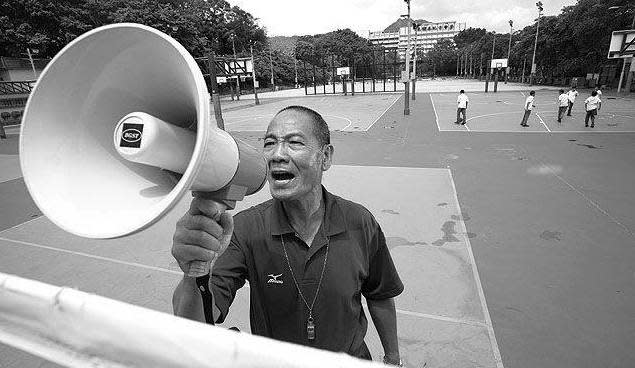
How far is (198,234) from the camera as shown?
A: 1.16 metres

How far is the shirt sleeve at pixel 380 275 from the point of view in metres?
1.80

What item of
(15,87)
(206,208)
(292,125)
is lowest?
(206,208)

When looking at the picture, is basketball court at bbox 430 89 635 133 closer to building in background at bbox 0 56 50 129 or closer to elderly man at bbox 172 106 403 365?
elderly man at bbox 172 106 403 365

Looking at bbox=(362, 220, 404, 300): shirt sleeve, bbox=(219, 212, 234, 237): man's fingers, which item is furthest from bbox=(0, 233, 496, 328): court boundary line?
bbox=(219, 212, 234, 237): man's fingers

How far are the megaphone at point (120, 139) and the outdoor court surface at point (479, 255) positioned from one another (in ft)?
8.82

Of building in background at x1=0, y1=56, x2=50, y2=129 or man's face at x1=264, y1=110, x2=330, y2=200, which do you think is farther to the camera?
building in background at x1=0, y1=56, x2=50, y2=129

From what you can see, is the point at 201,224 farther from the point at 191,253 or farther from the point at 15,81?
the point at 15,81

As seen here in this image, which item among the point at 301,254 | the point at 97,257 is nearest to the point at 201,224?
the point at 301,254

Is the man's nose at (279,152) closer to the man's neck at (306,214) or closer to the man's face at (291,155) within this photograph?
the man's face at (291,155)

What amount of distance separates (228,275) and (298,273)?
1.11 feet

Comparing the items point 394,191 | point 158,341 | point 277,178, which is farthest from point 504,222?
point 158,341

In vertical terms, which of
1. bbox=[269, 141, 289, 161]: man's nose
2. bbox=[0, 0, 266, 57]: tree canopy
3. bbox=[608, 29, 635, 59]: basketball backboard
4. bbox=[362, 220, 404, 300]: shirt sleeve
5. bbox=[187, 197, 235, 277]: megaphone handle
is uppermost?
bbox=[0, 0, 266, 57]: tree canopy

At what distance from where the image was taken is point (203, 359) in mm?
625

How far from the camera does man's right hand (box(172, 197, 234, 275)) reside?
3.81 ft
